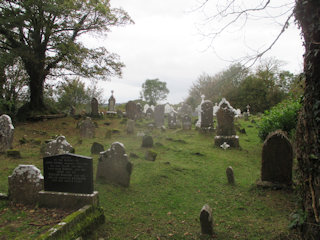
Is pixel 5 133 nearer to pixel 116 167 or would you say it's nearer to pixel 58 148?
pixel 58 148

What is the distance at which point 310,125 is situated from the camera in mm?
3449

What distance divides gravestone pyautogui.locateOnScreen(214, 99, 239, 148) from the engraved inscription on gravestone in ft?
27.6

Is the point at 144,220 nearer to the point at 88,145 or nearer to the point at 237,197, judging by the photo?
the point at 237,197

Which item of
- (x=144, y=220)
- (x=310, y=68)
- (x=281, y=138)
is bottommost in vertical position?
(x=144, y=220)

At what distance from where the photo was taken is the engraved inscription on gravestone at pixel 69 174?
4.66m

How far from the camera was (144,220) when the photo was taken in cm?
491

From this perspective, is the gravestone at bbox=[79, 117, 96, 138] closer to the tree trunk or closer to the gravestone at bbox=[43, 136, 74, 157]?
the gravestone at bbox=[43, 136, 74, 157]

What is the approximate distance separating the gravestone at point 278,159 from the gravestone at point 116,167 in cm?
370

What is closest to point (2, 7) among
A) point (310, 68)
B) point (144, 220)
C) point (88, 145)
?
point (88, 145)

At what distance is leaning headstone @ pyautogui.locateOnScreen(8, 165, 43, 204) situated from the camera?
193 inches

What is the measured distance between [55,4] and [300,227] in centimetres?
1674

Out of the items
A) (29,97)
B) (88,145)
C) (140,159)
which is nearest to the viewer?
(140,159)

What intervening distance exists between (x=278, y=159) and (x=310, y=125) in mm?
3009

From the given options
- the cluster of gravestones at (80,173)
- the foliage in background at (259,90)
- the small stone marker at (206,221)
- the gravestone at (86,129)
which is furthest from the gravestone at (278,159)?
the foliage in background at (259,90)
